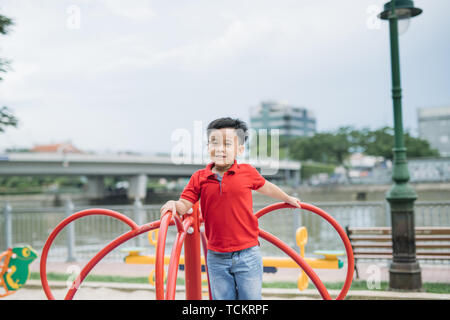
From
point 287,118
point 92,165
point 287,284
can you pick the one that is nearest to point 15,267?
point 287,284

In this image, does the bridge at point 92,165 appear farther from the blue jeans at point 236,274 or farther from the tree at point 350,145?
the blue jeans at point 236,274

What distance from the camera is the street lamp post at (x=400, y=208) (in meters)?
6.06

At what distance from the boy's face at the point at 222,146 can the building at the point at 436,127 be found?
2527 inches

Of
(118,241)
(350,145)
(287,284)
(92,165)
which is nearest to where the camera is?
(118,241)

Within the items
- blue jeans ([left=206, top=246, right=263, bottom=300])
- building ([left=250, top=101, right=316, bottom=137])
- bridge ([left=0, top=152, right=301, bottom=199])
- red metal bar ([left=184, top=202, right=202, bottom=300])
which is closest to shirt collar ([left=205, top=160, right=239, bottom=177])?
blue jeans ([left=206, top=246, right=263, bottom=300])

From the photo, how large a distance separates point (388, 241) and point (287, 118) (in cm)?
8100

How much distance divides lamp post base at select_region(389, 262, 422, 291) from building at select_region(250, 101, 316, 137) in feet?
219

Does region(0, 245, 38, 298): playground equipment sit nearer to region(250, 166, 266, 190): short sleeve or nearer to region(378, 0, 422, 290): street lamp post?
region(250, 166, 266, 190): short sleeve

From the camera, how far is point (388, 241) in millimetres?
7145

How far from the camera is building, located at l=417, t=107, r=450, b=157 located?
62.7 meters

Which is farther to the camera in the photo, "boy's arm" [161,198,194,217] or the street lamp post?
the street lamp post

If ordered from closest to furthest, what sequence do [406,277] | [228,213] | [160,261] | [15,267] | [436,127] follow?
[160,261], [228,213], [406,277], [15,267], [436,127]

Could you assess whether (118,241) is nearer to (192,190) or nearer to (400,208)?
(192,190)
